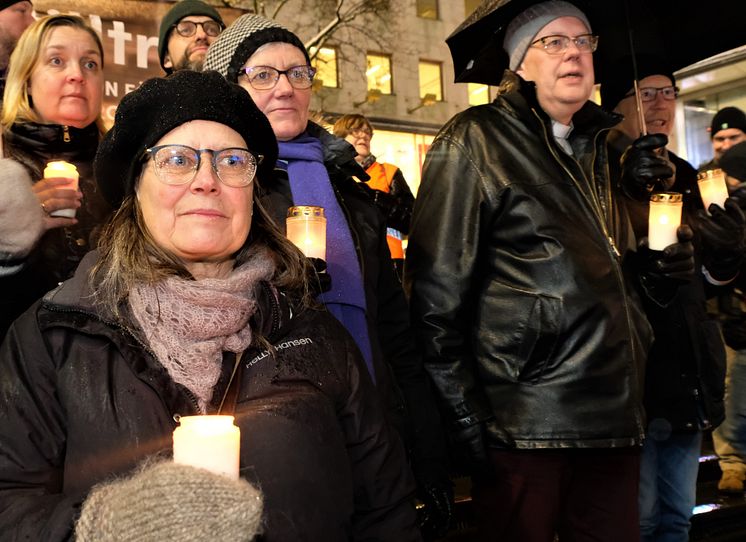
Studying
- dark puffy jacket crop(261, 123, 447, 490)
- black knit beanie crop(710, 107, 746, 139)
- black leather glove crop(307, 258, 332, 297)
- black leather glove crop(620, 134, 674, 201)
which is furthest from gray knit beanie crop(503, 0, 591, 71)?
black knit beanie crop(710, 107, 746, 139)

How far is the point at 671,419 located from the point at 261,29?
3.04 meters

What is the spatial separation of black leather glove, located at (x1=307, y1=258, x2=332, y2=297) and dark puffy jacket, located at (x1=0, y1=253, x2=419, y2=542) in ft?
1.18

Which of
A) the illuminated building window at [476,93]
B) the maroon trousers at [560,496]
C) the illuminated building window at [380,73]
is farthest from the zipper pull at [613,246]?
the illuminated building window at [476,93]

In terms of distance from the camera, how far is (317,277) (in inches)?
95.7

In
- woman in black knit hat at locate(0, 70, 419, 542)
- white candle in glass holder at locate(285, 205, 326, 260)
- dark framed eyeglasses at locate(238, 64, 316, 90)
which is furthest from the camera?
dark framed eyeglasses at locate(238, 64, 316, 90)

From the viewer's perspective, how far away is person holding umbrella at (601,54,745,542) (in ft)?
13.2

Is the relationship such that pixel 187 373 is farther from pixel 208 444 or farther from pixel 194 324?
pixel 208 444

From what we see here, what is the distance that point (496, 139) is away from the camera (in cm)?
317

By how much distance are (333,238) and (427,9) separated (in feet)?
76.2

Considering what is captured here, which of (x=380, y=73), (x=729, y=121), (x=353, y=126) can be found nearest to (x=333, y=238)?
(x=353, y=126)

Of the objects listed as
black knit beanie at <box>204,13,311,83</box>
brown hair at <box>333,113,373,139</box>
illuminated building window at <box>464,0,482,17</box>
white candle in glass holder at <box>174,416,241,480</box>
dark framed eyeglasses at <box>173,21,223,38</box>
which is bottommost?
white candle in glass holder at <box>174,416,241,480</box>

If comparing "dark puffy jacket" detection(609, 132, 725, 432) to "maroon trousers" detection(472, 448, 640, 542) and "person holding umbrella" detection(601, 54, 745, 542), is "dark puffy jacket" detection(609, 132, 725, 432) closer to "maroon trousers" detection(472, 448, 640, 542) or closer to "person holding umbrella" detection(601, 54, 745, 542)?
"person holding umbrella" detection(601, 54, 745, 542)

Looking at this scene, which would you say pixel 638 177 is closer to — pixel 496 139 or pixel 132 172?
pixel 496 139

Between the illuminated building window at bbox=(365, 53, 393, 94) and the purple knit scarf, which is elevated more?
the illuminated building window at bbox=(365, 53, 393, 94)
